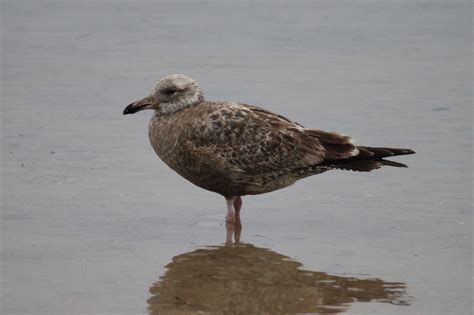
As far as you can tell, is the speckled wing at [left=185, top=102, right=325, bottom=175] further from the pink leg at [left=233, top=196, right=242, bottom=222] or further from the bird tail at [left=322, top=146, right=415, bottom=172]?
the pink leg at [left=233, top=196, right=242, bottom=222]

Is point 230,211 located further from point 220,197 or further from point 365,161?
point 365,161

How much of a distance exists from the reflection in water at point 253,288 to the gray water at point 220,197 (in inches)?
1.0

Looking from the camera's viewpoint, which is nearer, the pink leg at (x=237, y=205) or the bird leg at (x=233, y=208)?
the bird leg at (x=233, y=208)

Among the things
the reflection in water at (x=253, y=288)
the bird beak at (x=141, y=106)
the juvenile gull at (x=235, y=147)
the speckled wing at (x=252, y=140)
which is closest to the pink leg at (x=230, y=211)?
the juvenile gull at (x=235, y=147)

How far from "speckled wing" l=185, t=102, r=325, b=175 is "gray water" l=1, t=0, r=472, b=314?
485mm

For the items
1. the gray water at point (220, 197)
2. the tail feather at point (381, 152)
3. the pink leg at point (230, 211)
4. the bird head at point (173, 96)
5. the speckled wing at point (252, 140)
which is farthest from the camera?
the bird head at point (173, 96)

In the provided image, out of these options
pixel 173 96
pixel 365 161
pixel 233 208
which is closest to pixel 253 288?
pixel 233 208

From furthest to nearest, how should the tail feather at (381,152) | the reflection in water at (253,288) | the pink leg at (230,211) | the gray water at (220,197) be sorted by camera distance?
the tail feather at (381,152) < the pink leg at (230,211) < the gray water at (220,197) < the reflection in water at (253,288)

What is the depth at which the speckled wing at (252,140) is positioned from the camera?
389 inches

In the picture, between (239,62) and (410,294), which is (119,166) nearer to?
(410,294)

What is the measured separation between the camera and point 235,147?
9.97 m

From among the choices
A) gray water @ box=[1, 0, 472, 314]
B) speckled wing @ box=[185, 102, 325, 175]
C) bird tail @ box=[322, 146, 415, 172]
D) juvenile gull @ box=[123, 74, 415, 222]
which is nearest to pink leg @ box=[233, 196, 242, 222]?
juvenile gull @ box=[123, 74, 415, 222]

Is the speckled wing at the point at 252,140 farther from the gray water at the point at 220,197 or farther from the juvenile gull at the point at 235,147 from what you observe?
the gray water at the point at 220,197

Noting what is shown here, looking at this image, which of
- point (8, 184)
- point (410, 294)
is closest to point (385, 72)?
point (8, 184)
